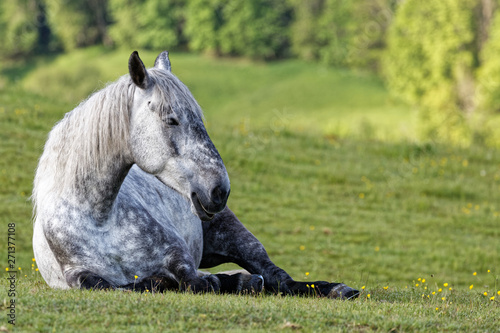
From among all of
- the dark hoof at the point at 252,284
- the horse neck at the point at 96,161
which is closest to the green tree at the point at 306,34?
the dark hoof at the point at 252,284

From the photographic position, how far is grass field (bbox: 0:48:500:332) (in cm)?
475

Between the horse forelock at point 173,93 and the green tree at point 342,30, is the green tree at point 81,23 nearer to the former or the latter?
the green tree at point 342,30

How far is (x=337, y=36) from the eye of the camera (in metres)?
72.2

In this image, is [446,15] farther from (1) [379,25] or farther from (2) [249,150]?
(2) [249,150]

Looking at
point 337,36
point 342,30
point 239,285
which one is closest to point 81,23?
point 337,36

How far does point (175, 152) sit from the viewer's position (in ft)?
17.8

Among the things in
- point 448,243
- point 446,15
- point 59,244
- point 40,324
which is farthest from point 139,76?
point 446,15

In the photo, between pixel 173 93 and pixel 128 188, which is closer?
pixel 173 93

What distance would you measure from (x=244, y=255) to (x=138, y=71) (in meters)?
2.64

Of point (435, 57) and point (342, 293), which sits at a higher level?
point (435, 57)

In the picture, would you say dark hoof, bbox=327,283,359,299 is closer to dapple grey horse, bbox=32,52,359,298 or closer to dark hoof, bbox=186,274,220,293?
dapple grey horse, bbox=32,52,359,298

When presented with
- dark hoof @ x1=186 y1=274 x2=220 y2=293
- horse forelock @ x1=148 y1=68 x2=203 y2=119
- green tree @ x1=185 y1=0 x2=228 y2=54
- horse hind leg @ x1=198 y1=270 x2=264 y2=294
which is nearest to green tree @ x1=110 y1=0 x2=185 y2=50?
green tree @ x1=185 y1=0 x2=228 y2=54

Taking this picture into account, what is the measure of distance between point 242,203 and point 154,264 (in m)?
9.85

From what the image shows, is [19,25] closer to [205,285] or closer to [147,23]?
[147,23]
